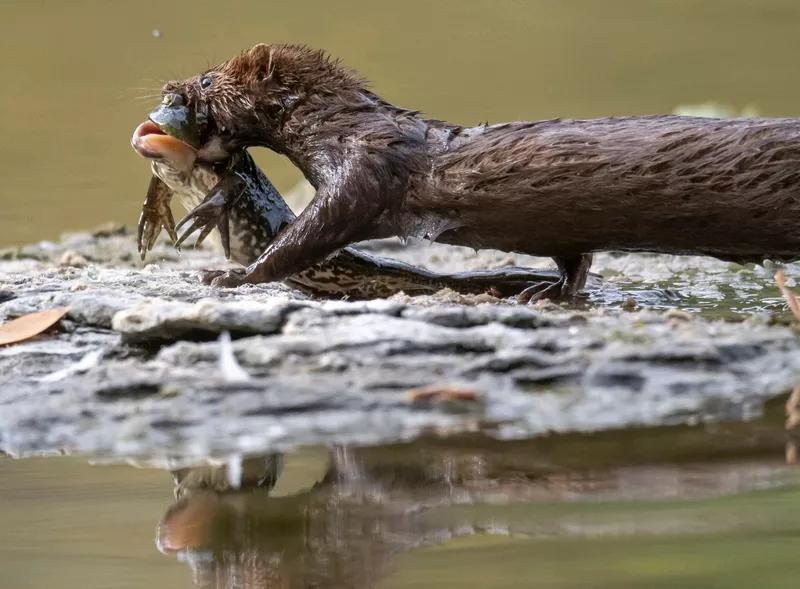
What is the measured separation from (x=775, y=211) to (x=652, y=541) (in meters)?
2.38

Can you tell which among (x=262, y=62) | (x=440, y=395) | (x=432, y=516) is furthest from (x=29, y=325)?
(x=432, y=516)

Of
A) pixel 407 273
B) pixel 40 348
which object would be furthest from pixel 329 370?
pixel 407 273

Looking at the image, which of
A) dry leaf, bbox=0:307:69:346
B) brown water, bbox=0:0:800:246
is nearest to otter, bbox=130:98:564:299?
dry leaf, bbox=0:307:69:346

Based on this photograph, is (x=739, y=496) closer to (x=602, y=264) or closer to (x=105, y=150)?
(x=602, y=264)

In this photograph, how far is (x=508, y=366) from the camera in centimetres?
285

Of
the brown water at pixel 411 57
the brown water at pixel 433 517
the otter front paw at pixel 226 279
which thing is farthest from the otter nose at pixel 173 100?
the brown water at pixel 411 57

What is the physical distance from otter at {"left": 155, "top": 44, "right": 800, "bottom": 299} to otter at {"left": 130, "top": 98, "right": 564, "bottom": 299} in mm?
90

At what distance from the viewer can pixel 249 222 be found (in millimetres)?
4785

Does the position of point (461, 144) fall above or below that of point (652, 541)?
above

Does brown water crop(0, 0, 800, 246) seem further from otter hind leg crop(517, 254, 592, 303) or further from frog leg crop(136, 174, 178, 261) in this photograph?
otter hind leg crop(517, 254, 592, 303)

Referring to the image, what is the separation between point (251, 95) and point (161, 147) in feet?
1.23

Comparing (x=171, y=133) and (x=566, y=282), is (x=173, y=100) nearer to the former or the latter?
(x=171, y=133)

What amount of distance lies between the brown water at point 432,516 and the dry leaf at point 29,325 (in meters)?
0.79

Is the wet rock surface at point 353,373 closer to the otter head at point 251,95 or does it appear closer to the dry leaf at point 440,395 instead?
the dry leaf at point 440,395
